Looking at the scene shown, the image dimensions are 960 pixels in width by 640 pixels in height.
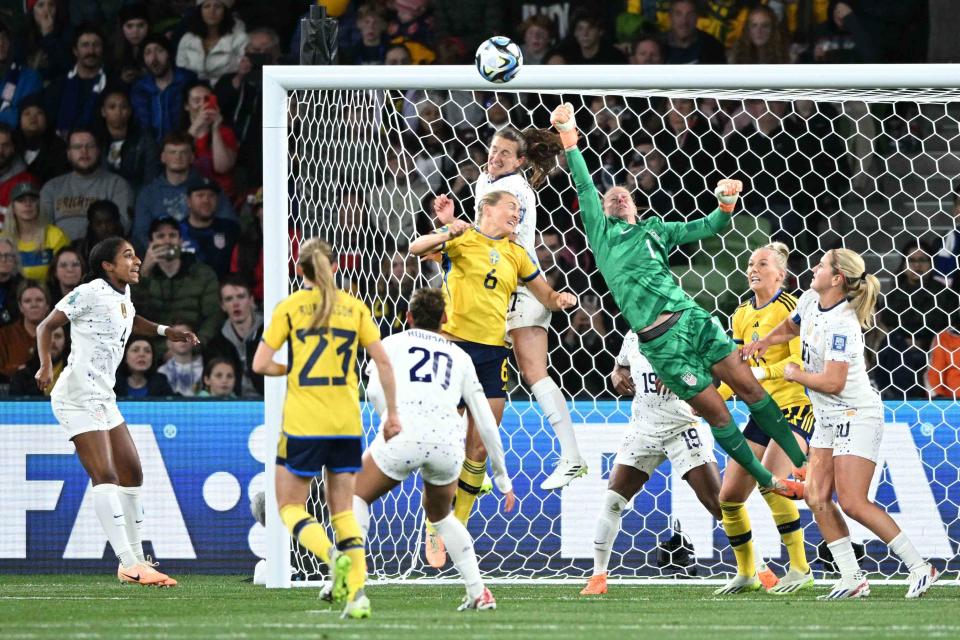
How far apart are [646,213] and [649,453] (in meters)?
3.27

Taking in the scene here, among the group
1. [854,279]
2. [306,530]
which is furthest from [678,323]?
[306,530]

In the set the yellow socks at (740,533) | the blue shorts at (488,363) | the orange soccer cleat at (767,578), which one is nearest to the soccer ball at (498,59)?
the blue shorts at (488,363)

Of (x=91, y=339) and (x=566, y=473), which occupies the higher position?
(x=91, y=339)

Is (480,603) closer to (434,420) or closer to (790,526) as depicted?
(434,420)

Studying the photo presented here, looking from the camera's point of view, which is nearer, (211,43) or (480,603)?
(480,603)

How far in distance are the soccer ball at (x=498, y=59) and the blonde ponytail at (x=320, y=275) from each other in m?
2.04

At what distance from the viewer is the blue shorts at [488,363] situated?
28.9 feet

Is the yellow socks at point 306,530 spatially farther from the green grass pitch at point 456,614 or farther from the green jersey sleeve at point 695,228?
the green jersey sleeve at point 695,228

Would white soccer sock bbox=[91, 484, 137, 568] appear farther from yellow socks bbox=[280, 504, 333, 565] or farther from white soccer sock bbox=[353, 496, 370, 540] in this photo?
yellow socks bbox=[280, 504, 333, 565]

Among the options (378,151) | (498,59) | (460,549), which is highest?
(498,59)

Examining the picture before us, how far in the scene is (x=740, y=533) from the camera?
352 inches

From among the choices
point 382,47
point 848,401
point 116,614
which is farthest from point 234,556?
point 382,47

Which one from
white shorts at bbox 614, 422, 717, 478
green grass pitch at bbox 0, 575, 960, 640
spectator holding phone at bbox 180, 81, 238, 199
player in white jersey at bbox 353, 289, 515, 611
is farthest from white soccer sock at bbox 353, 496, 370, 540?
spectator holding phone at bbox 180, 81, 238, 199

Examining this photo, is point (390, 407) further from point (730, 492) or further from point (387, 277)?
point (387, 277)
